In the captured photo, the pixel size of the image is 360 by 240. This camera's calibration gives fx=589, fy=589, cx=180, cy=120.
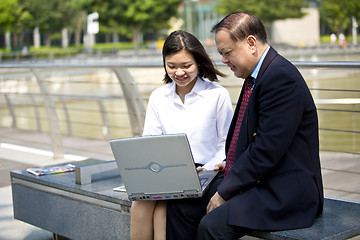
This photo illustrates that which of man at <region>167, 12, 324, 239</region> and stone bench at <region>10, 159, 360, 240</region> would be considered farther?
stone bench at <region>10, 159, 360, 240</region>

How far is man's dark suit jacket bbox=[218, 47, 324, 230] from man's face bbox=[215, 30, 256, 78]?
129 millimetres

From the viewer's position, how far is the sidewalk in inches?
180

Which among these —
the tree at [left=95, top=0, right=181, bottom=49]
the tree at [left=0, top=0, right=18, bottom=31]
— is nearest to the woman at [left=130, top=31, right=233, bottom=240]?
the tree at [left=0, top=0, right=18, bottom=31]

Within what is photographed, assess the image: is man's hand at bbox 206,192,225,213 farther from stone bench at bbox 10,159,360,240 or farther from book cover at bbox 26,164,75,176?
book cover at bbox 26,164,75,176

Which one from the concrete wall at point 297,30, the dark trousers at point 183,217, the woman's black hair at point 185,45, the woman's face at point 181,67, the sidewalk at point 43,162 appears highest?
the woman's black hair at point 185,45

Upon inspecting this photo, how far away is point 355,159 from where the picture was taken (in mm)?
4492

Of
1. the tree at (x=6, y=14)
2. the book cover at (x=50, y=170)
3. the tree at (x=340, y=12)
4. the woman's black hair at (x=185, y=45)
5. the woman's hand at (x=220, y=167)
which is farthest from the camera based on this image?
the tree at (x=340, y=12)

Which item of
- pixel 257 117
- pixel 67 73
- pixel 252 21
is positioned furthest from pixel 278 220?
pixel 67 73

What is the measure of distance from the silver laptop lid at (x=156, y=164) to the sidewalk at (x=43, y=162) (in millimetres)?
853

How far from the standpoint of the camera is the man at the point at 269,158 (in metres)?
2.54

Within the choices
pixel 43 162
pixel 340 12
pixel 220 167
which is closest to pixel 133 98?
pixel 43 162

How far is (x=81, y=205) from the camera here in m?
3.74

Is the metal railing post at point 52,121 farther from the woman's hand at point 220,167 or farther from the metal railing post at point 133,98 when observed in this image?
the woman's hand at point 220,167

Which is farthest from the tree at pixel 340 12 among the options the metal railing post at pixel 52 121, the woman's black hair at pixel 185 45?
the woman's black hair at pixel 185 45
